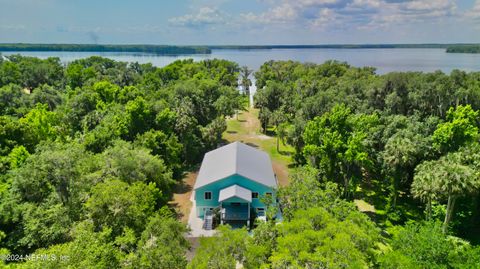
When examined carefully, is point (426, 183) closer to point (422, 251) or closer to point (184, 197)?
point (422, 251)

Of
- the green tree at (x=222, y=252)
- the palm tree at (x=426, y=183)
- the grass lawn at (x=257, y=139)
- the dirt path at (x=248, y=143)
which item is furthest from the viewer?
the grass lawn at (x=257, y=139)

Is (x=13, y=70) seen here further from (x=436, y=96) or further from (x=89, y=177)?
(x=436, y=96)

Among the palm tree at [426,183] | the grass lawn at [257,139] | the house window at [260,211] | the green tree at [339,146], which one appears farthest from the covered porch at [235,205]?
the palm tree at [426,183]

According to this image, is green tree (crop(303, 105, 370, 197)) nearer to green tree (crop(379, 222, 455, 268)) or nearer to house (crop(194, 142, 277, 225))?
house (crop(194, 142, 277, 225))

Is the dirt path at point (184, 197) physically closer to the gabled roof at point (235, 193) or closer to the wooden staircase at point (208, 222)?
the wooden staircase at point (208, 222)

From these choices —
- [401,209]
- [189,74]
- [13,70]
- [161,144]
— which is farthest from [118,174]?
[13,70]

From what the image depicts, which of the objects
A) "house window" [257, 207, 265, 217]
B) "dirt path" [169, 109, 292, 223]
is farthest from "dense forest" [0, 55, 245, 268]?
"house window" [257, 207, 265, 217]

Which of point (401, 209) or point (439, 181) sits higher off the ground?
point (439, 181)
